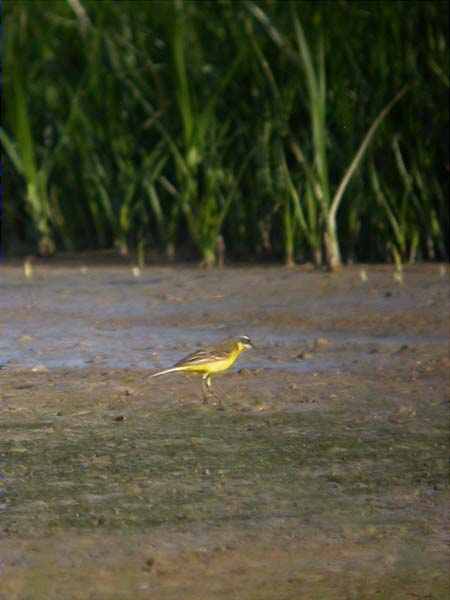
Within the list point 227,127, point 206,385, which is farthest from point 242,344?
point 227,127

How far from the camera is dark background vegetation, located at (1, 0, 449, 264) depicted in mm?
9891

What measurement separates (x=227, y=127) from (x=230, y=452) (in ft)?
18.7

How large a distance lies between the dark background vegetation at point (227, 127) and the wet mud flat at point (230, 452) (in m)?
1.21

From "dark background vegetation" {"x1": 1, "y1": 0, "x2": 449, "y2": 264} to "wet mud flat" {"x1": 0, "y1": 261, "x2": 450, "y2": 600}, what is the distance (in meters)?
1.21

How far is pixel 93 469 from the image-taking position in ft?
15.8

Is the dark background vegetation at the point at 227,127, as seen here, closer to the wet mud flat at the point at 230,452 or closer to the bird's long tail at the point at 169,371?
the wet mud flat at the point at 230,452

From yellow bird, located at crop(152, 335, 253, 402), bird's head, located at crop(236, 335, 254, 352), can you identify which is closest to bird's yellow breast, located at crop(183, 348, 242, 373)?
yellow bird, located at crop(152, 335, 253, 402)

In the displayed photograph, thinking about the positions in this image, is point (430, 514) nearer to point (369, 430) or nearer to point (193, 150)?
point (369, 430)

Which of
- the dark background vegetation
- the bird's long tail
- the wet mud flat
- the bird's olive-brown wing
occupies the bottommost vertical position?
the wet mud flat

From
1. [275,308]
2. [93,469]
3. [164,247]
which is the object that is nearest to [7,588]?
[93,469]

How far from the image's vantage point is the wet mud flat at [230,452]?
3873mm

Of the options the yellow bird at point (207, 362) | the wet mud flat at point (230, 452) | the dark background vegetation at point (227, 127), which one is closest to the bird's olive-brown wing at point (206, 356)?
the yellow bird at point (207, 362)

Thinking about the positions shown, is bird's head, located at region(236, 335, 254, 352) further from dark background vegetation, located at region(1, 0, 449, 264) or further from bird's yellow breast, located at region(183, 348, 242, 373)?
dark background vegetation, located at region(1, 0, 449, 264)

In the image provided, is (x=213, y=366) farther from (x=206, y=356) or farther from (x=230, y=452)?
(x=230, y=452)
